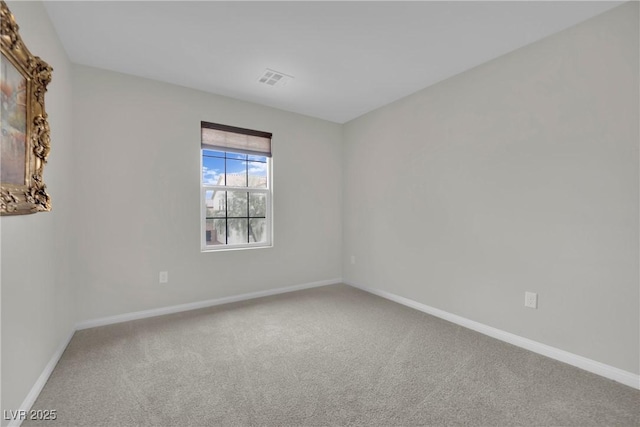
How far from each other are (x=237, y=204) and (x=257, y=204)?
0.27 m

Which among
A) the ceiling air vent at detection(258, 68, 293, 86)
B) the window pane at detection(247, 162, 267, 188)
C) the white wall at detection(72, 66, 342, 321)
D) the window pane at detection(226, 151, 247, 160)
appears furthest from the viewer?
the window pane at detection(247, 162, 267, 188)

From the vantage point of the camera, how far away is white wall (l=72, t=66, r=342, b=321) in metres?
2.75

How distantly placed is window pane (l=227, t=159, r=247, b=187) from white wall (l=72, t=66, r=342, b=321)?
16.0 inches

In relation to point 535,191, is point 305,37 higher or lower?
higher

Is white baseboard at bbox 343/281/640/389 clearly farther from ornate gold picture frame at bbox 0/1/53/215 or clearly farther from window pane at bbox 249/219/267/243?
ornate gold picture frame at bbox 0/1/53/215

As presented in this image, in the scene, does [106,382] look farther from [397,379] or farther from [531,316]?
[531,316]

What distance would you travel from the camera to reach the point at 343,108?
3.86m

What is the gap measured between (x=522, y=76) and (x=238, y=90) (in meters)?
2.77

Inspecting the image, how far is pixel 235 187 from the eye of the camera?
365cm

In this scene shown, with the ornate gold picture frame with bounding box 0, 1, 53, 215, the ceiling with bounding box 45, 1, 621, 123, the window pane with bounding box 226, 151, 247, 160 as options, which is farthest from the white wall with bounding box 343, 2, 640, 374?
the ornate gold picture frame with bounding box 0, 1, 53, 215

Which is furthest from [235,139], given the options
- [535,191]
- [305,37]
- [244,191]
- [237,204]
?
[535,191]

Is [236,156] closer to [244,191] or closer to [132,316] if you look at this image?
[244,191]

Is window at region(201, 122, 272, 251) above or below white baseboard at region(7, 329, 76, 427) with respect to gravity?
above

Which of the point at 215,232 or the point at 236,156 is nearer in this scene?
the point at 215,232
